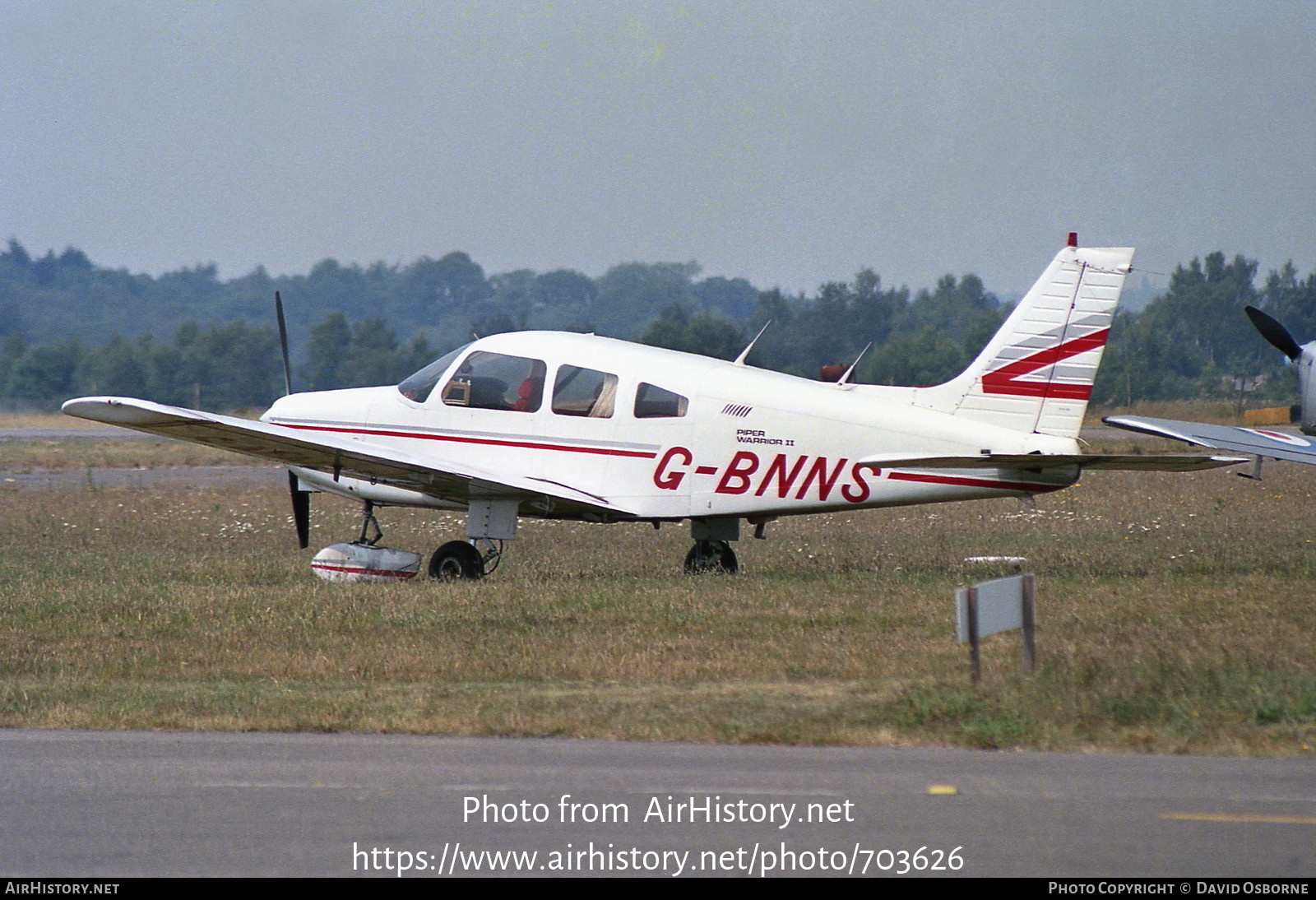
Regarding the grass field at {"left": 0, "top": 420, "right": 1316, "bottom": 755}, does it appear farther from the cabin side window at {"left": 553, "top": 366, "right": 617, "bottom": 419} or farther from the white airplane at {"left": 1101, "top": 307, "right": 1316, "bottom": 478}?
the cabin side window at {"left": 553, "top": 366, "right": 617, "bottom": 419}

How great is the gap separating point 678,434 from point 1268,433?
566 cm

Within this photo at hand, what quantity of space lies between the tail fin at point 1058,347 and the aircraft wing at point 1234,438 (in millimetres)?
463

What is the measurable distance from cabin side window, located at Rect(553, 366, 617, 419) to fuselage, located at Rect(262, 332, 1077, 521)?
0.04 ft

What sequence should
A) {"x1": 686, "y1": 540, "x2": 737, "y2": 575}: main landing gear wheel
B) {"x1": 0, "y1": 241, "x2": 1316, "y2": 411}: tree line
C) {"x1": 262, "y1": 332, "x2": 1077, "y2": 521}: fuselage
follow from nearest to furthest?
{"x1": 262, "y1": 332, "x2": 1077, "y2": 521}: fuselage, {"x1": 686, "y1": 540, "x2": 737, "y2": 575}: main landing gear wheel, {"x1": 0, "y1": 241, "x2": 1316, "y2": 411}: tree line

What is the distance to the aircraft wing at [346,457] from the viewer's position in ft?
42.1

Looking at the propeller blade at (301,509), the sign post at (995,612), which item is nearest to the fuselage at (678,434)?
the propeller blade at (301,509)

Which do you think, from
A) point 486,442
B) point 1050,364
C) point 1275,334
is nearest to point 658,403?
point 486,442

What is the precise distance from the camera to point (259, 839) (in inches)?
219

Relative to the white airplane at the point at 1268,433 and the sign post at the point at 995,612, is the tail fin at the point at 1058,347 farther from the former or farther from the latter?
the sign post at the point at 995,612

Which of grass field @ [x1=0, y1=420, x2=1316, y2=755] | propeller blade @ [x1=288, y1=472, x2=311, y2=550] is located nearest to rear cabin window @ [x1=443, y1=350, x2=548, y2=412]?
grass field @ [x1=0, y1=420, x2=1316, y2=755]

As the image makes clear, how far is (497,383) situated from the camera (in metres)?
14.1

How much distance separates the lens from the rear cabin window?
14.0 meters

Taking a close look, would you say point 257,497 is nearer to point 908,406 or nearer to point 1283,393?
point 908,406

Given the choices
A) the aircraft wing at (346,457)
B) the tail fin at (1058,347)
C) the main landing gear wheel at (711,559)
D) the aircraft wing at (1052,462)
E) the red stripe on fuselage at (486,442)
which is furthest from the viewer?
the main landing gear wheel at (711,559)
